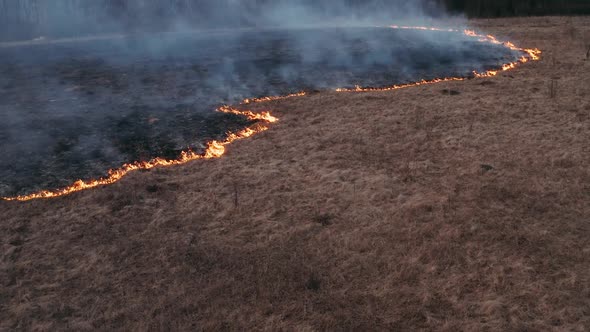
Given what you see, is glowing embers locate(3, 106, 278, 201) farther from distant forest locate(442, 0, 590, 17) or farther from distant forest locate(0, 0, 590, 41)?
distant forest locate(442, 0, 590, 17)

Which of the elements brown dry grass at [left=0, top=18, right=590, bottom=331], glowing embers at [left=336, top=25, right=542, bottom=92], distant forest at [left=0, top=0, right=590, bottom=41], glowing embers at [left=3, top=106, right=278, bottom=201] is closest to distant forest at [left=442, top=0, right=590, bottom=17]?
distant forest at [left=0, top=0, right=590, bottom=41]

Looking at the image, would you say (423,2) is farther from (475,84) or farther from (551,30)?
(475,84)

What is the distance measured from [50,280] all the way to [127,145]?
14.4ft

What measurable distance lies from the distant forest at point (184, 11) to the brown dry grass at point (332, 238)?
A: 23801 mm

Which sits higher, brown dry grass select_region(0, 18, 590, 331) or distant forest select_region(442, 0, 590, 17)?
distant forest select_region(442, 0, 590, 17)

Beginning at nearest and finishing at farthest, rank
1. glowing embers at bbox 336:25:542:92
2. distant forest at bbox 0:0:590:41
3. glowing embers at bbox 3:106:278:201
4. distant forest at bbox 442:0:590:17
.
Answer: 1. glowing embers at bbox 3:106:278:201
2. glowing embers at bbox 336:25:542:92
3. distant forest at bbox 442:0:590:17
4. distant forest at bbox 0:0:590:41

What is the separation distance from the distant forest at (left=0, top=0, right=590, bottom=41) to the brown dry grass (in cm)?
2380

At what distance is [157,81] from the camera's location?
1446cm

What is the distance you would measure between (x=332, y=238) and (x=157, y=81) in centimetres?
1080

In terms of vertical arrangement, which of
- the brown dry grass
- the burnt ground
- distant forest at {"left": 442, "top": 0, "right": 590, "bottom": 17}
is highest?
distant forest at {"left": 442, "top": 0, "right": 590, "bottom": 17}

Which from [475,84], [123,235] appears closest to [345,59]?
[475,84]

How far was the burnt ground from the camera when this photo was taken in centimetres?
881

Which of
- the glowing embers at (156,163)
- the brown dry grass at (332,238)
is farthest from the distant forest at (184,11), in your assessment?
the brown dry grass at (332,238)

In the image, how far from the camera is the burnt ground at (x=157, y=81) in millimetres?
8812
